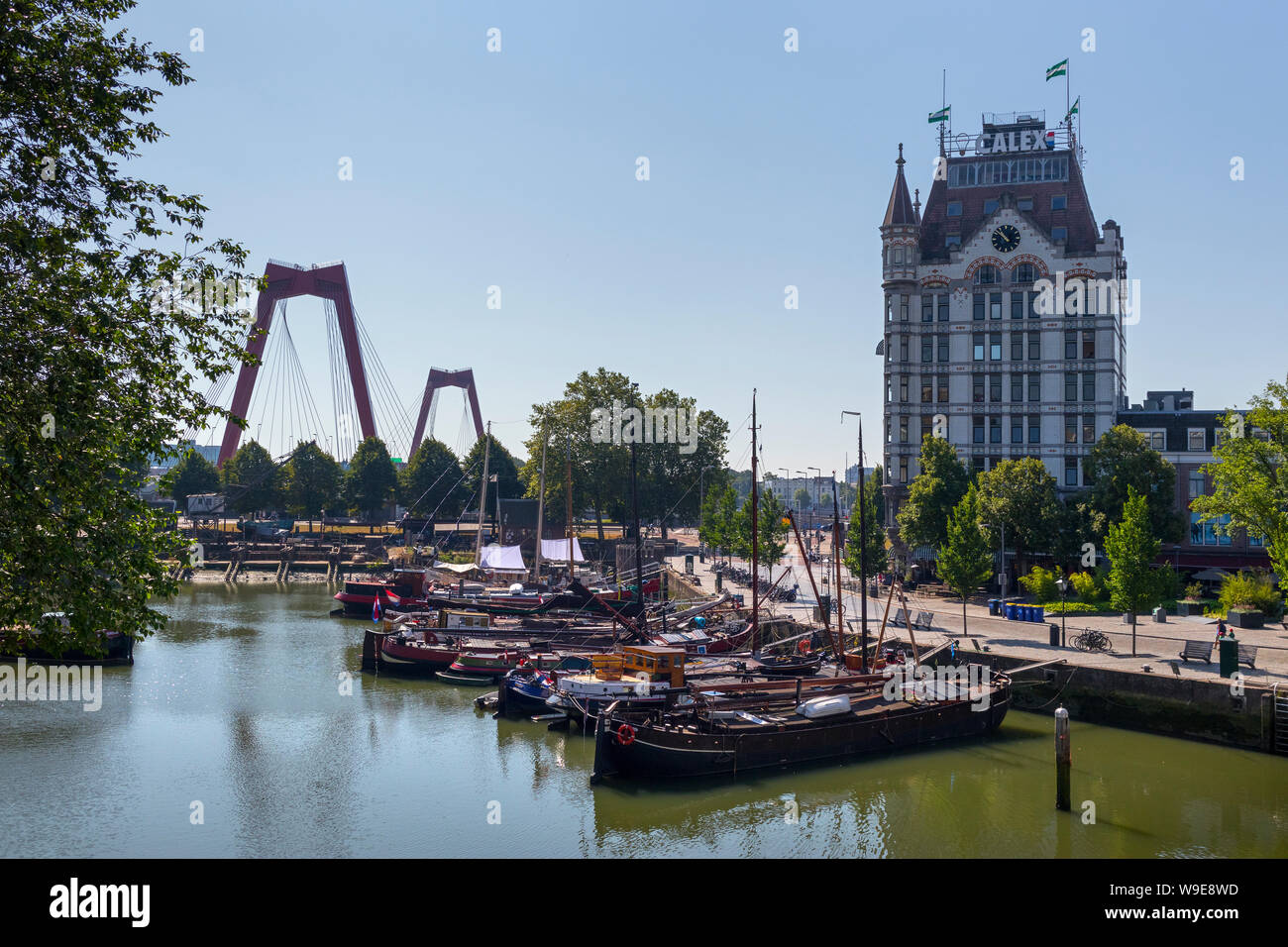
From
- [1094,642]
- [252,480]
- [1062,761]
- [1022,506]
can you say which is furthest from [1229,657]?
[252,480]

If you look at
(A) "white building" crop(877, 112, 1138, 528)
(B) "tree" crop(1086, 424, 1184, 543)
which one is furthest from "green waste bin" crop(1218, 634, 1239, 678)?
(A) "white building" crop(877, 112, 1138, 528)

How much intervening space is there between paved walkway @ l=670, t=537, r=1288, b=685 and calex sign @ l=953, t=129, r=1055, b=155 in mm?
35972

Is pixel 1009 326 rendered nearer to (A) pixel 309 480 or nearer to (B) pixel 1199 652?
(B) pixel 1199 652

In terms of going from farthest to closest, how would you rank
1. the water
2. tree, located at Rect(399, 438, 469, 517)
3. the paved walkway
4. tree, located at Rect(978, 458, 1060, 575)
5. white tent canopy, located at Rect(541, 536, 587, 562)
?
tree, located at Rect(399, 438, 469, 517)
white tent canopy, located at Rect(541, 536, 587, 562)
tree, located at Rect(978, 458, 1060, 575)
the paved walkway
the water

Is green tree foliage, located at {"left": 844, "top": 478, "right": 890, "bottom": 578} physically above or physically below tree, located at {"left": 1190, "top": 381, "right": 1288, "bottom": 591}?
below

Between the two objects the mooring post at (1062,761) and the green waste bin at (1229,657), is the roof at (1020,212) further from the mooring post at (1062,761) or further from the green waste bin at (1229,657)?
the mooring post at (1062,761)

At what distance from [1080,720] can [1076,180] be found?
48.9m

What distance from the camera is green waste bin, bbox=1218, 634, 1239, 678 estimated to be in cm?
3491

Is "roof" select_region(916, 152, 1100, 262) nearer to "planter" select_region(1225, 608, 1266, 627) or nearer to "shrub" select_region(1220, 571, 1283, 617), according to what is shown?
"shrub" select_region(1220, 571, 1283, 617)

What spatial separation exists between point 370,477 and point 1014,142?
280 feet

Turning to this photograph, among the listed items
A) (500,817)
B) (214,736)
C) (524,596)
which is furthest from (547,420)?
(500,817)

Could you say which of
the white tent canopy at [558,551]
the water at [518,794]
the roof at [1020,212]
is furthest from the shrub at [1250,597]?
the white tent canopy at [558,551]

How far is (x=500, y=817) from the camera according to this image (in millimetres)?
28016

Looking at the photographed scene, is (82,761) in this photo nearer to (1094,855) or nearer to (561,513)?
(1094,855)
